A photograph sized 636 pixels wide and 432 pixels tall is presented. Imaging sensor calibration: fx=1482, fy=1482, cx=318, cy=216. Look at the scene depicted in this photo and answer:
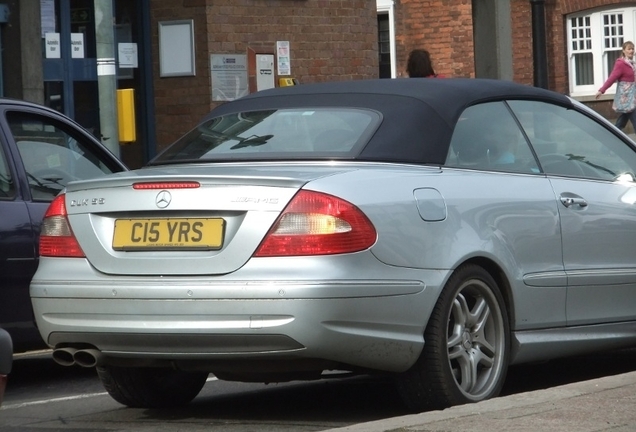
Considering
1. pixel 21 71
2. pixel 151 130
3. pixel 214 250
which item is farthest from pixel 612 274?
pixel 151 130

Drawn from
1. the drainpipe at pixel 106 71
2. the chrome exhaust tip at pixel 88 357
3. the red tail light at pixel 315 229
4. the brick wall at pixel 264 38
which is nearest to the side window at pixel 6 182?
the chrome exhaust tip at pixel 88 357

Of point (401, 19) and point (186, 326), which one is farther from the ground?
point (401, 19)

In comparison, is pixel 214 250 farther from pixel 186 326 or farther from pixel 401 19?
pixel 401 19

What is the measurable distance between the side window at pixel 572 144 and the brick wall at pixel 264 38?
10579 millimetres

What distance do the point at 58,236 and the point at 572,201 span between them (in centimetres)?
240

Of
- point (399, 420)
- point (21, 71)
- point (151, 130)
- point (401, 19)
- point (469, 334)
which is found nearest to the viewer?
point (399, 420)

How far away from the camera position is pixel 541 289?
22.0 ft

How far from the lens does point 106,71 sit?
11953mm

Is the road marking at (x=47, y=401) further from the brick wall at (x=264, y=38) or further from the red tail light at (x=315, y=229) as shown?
the brick wall at (x=264, y=38)

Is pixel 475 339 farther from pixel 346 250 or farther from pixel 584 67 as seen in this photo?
pixel 584 67

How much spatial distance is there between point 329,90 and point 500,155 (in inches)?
34.1

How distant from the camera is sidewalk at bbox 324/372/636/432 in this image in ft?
17.1

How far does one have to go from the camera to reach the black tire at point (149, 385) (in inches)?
265

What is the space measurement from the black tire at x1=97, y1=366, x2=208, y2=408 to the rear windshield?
982 millimetres
